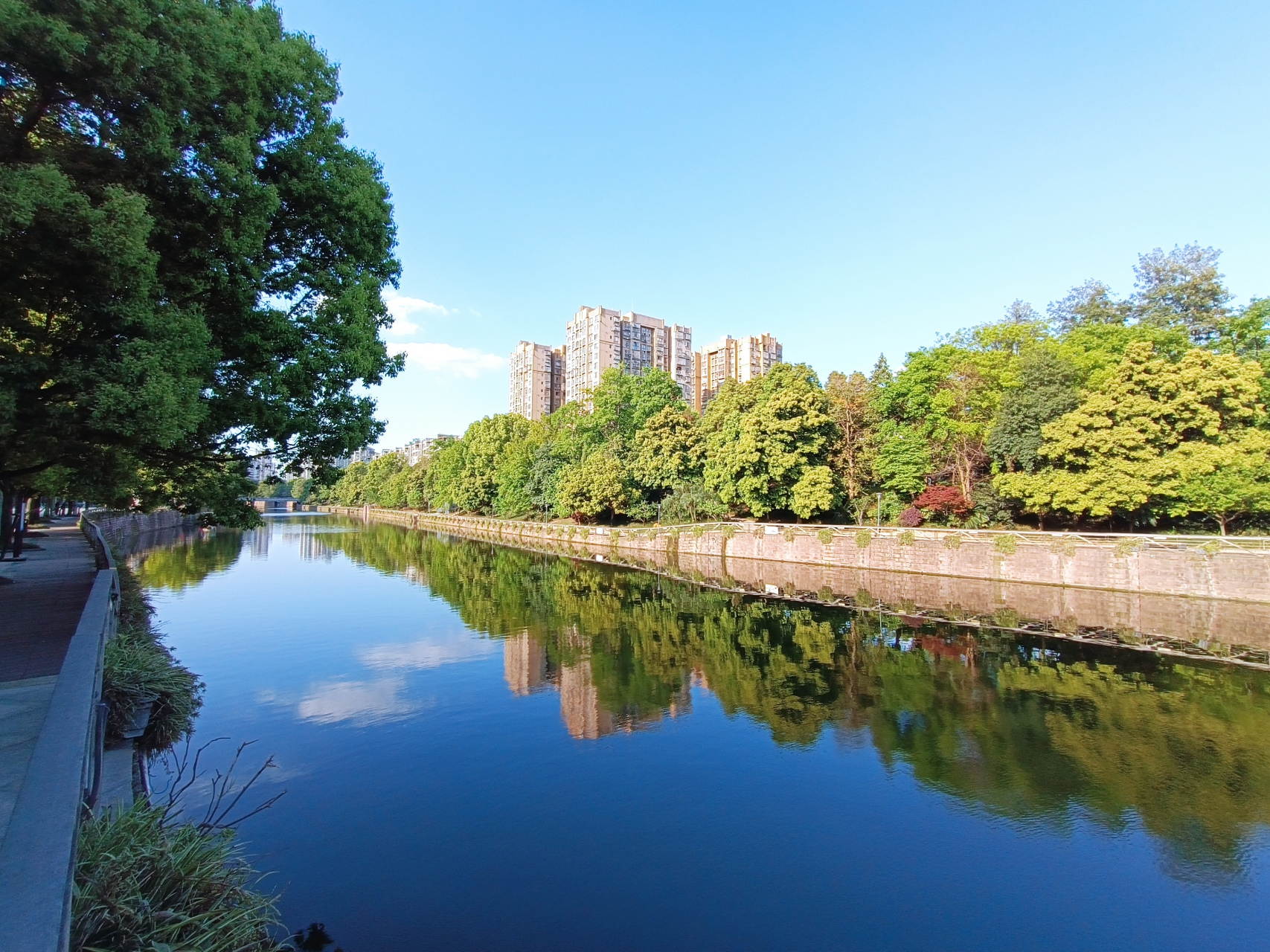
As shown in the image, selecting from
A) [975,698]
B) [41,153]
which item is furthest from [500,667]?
[41,153]

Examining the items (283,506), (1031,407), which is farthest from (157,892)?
(283,506)

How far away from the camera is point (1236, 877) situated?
6289 millimetres

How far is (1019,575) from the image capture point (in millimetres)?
23125

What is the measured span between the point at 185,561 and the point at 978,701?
35.4 metres

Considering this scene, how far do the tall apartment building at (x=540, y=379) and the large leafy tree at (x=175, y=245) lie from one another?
8893 cm

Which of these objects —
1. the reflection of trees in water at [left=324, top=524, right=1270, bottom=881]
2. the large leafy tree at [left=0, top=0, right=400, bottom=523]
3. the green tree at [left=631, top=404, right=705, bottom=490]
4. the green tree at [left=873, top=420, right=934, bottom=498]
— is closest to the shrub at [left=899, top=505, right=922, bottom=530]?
the green tree at [left=873, top=420, right=934, bottom=498]

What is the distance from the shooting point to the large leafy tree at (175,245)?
237 inches

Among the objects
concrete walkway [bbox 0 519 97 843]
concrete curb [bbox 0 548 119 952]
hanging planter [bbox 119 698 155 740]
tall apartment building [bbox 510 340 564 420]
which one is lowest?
hanging planter [bbox 119 698 155 740]

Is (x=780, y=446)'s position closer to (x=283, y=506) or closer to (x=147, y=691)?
(x=147, y=691)

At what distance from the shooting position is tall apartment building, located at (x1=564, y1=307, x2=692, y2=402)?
290 ft

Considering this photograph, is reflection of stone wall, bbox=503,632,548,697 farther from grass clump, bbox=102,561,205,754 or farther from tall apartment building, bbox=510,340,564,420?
tall apartment building, bbox=510,340,564,420

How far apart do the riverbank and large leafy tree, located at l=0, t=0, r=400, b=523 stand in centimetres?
1635

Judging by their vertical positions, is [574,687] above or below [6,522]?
below

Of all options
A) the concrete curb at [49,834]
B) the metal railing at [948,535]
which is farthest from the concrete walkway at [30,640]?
the metal railing at [948,535]
